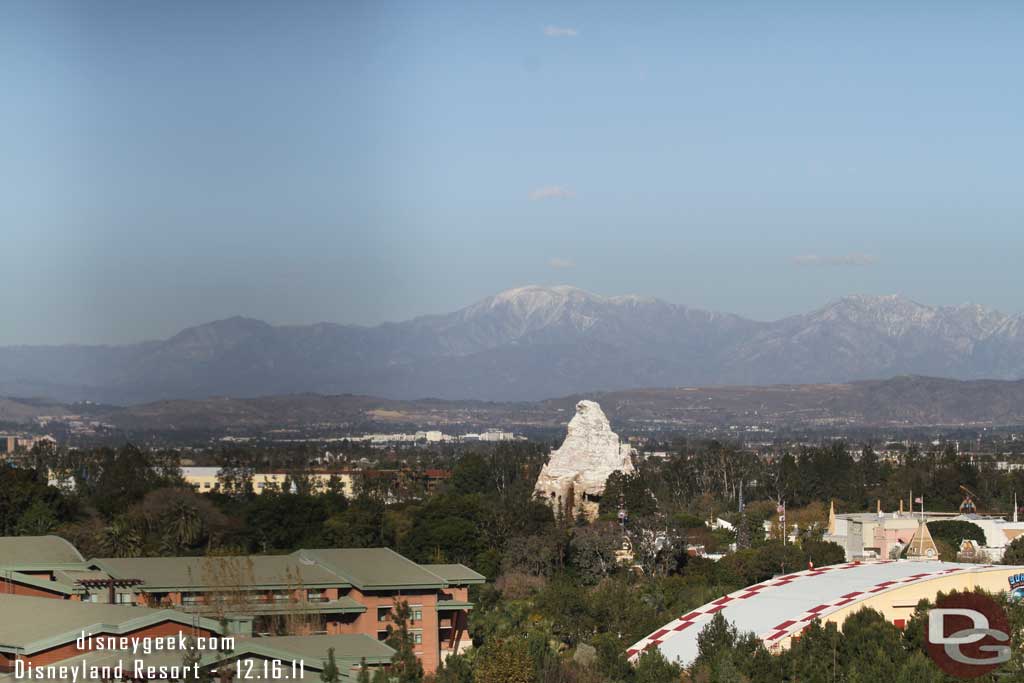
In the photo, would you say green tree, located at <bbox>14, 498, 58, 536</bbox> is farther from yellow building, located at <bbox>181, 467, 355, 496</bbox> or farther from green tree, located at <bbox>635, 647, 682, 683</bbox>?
green tree, located at <bbox>635, 647, 682, 683</bbox>

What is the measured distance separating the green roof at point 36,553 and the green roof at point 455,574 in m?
12.5

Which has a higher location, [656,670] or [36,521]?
[36,521]

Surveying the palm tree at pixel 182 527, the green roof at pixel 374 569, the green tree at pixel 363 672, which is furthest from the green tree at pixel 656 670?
the palm tree at pixel 182 527

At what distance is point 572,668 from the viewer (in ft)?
164

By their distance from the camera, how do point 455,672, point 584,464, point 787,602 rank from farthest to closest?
point 584,464 → point 787,602 → point 455,672

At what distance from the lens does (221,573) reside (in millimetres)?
56031

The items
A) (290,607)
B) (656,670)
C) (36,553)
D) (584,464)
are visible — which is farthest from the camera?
(584,464)

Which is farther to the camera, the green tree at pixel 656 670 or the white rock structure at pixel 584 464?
the white rock structure at pixel 584 464

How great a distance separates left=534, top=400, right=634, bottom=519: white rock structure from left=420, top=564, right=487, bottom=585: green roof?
4919 centimetres

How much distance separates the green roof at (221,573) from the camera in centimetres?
5556

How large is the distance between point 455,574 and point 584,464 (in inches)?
2314

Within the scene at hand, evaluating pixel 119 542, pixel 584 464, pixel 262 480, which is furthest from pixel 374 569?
pixel 262 480

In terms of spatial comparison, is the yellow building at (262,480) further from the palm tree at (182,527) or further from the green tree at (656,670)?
the green tree at (656,670)

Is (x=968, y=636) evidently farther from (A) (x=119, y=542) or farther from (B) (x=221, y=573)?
(A) (x=119, y=542)
